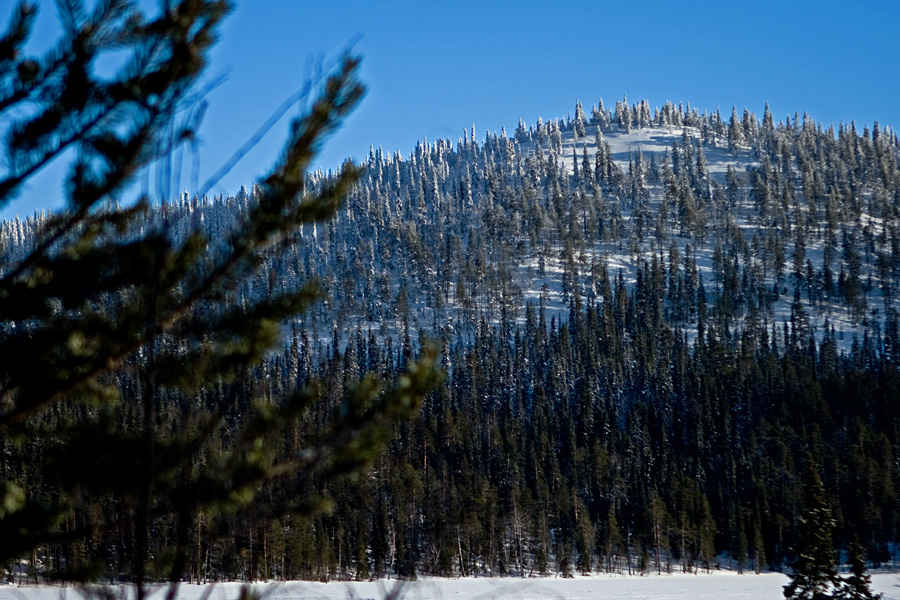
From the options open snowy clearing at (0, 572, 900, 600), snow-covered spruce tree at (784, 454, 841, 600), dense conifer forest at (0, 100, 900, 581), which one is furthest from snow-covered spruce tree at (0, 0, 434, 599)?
open snowy clearing at (0, 572, 900, 600)

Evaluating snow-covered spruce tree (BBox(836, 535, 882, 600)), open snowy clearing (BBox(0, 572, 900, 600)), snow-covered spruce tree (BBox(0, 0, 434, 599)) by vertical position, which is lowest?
open snowy clearing (BBox(0, 572, 900, 600))

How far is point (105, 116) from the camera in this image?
13.1 ft

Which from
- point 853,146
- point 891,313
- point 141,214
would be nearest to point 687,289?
point 891,313

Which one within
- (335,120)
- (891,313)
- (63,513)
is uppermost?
(891,313)

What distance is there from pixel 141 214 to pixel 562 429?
7888cm

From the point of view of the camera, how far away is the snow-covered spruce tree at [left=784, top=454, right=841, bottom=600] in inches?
879

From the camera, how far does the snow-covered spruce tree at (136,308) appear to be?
3.48 m

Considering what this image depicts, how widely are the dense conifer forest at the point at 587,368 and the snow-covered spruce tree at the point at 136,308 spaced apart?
12cm

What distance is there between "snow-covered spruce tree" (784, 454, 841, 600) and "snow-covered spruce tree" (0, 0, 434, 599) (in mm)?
22134

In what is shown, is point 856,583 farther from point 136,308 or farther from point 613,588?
point 613,588

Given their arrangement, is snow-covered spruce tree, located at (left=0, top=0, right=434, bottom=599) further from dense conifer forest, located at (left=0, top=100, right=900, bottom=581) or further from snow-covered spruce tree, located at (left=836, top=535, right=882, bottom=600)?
snow-covered spruce tree, located at (left=836, top=535, right=882, bottom=600)

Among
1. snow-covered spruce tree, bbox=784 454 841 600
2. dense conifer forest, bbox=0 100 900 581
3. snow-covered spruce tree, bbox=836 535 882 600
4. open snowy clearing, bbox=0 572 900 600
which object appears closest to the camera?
dense conifer forest, bbox=0 100 900 581

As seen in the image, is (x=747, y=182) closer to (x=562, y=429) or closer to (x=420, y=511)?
(x=562, y=429)

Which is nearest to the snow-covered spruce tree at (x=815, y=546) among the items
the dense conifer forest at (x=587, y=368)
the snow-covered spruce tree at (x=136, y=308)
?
the dense conifer forest at (x=587, y=368)
